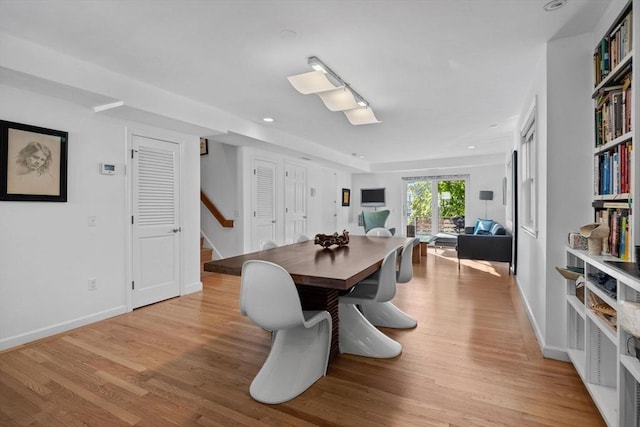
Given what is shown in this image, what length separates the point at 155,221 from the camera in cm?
388

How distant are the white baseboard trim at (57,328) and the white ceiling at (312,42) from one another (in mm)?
2353

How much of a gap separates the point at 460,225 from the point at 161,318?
755cm

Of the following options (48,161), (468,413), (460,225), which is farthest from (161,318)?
(460,225)

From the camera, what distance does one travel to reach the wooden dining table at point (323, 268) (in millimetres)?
1839

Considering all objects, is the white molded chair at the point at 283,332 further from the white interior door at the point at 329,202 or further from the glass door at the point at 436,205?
the glass door at the point at 436,205

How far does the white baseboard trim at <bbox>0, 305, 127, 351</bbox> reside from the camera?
2660mm

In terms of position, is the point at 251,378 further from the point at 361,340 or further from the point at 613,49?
the point at 613,49

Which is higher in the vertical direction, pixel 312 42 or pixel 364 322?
pixel 312 42

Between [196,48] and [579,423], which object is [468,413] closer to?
[579,423]

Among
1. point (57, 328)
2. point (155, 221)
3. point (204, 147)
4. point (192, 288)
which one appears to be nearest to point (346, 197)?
point (204, 147)

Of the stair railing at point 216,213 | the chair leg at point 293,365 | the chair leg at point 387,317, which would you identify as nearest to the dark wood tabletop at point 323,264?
the chair leg at point 293,365

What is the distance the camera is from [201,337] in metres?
2.82

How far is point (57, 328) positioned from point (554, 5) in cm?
455

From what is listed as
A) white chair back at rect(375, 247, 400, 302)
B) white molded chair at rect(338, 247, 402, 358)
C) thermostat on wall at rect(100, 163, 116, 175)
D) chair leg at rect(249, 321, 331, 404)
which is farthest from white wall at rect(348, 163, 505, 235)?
chair leg at rect(249, 321, 331, 404)
